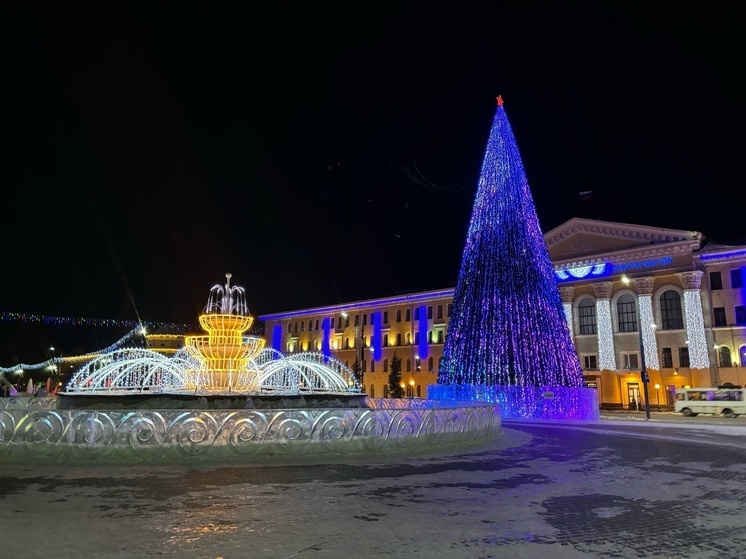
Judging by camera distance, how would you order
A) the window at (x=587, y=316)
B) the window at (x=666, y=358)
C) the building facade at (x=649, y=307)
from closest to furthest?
the building facade at (x=649, y=307), the window at (x=666, y=358), the window at (x=587, y=316)

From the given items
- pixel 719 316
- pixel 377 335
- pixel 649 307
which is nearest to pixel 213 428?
pixel 649 307

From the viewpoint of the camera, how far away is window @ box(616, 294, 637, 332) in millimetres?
48375

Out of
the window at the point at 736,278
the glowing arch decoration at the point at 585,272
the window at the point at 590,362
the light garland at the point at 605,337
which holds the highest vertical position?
the glowing arch decoration at the point at 585,272

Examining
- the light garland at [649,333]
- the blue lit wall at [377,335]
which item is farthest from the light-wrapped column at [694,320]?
the blue lit wall at [377,335]

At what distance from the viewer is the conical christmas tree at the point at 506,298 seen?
2444cm

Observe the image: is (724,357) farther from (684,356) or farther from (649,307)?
(649,307)

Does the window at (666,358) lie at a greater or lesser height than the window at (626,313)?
lesser

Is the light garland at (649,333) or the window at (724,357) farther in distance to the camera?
the light garland at (649,333)

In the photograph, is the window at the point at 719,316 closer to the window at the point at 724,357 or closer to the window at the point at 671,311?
the window at the point at 724,357

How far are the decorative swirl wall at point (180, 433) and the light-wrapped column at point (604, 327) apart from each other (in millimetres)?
41782

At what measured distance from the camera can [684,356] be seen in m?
44.8

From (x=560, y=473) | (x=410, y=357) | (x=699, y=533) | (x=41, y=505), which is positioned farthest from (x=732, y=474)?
(x=410, y=357)

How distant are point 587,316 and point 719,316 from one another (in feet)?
34.0

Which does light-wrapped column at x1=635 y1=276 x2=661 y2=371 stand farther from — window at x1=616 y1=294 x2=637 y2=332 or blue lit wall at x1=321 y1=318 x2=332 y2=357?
blue lit wall at x1=321 y1=318 x2=332 y2=357
